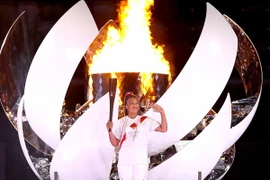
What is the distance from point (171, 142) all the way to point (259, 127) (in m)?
2.74

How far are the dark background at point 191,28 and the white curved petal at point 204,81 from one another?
226 cm

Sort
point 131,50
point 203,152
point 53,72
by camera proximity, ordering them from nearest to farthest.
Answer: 1. point 203,152
2. point 53,72
3. point 131,50

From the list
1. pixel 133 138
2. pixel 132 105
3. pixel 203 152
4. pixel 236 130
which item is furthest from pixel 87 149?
pixel 236 130

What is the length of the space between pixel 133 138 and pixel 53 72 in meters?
0.86

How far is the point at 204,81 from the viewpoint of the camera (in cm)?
475

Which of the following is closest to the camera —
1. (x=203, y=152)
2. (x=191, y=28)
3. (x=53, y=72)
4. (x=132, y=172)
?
(x=132, y=172)

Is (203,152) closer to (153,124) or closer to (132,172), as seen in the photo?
(153,124)

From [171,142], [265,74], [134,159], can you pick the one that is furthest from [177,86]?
[265,74]

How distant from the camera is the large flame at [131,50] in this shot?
5.50m

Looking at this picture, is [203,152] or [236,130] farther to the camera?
[236,130]

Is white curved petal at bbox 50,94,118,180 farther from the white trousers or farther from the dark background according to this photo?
the dark background

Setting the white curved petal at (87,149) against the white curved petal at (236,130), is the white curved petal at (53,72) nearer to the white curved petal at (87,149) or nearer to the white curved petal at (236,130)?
the white curved petal at (87,149)

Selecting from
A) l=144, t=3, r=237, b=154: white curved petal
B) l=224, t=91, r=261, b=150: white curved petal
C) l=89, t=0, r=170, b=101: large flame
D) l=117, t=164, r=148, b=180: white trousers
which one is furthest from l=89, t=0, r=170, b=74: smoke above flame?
l=117, t=164, r=148, b=180: white trousers

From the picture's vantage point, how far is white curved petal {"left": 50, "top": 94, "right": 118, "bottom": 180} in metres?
4.50
